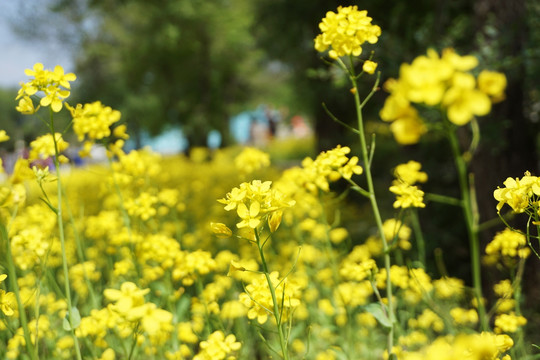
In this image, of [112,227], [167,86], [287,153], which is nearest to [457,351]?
[112,227]

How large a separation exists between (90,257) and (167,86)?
7.52m

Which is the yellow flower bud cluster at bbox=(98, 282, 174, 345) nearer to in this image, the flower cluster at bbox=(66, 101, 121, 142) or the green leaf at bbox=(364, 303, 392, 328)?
the green leaf at bbox=(364, 303, 392, 328)

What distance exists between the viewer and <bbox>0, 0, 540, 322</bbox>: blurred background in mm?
3068

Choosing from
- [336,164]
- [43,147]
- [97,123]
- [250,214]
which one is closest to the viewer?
[250,214]

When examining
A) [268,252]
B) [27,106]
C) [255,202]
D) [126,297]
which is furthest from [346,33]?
[268,252]

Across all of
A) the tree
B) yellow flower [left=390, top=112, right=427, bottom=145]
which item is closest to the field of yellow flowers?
yellow flower [left=390, top=112, right=427, bottom=145]

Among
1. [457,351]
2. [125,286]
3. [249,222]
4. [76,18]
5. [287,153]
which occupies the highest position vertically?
[287,153]

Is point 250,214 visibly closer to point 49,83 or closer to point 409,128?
point 409,128

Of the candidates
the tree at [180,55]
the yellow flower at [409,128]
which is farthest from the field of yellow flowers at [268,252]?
the tree at [180,55]

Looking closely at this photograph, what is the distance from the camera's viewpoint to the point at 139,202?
2.22 m

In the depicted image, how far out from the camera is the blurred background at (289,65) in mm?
3068

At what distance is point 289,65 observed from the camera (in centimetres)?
576

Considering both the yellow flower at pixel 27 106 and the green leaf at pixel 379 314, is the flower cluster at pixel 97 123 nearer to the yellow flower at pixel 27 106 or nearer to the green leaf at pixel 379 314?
the yellow flower at pixel 27 106

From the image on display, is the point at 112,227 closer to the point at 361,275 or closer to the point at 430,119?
the point at 361,275
